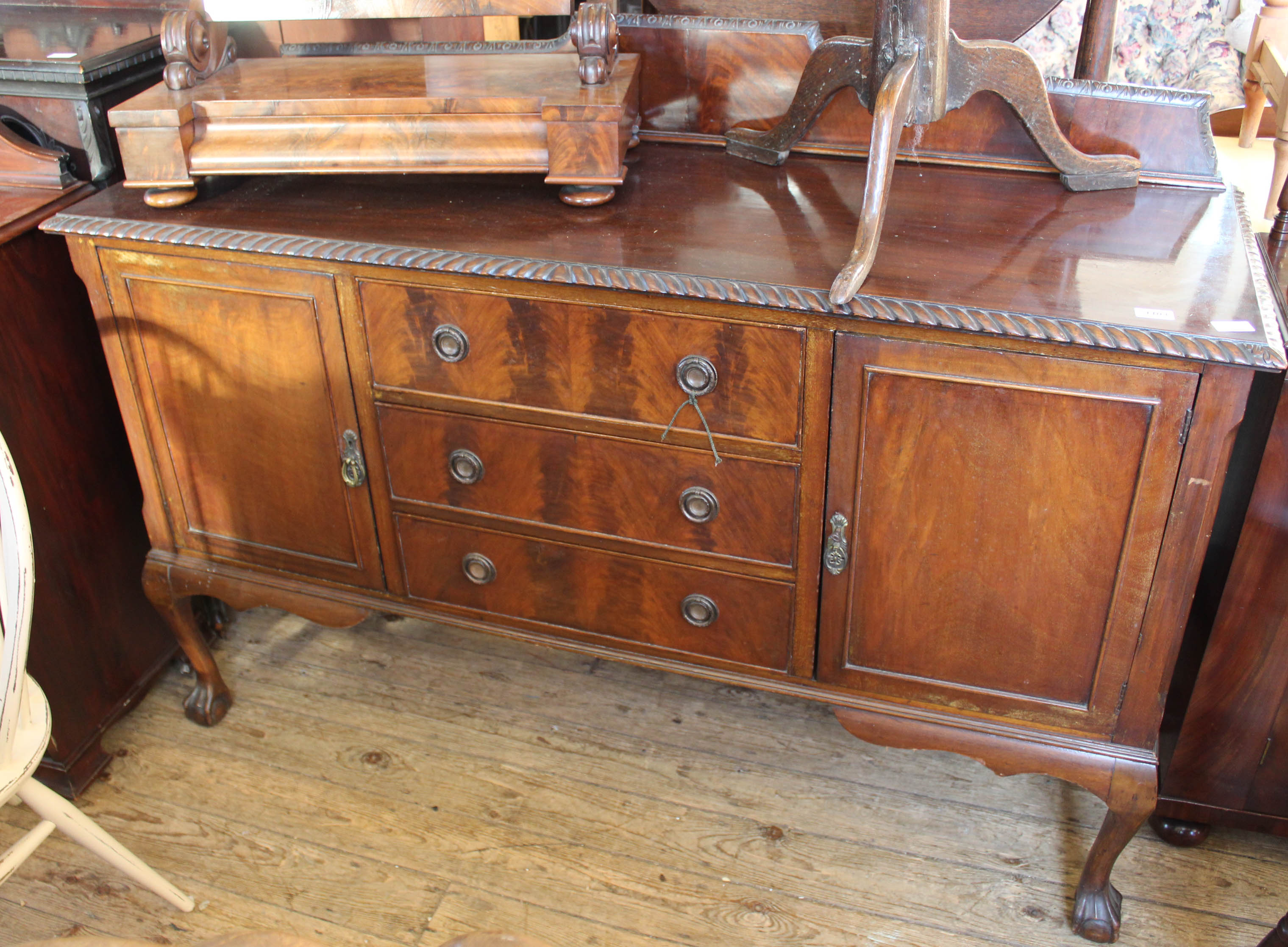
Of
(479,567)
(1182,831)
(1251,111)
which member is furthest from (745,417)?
(1251,111)

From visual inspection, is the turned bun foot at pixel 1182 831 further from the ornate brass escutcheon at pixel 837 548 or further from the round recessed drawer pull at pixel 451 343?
the round recessed drawer pull at pixel 451 343

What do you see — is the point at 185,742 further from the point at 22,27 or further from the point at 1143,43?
the point at 1143,43

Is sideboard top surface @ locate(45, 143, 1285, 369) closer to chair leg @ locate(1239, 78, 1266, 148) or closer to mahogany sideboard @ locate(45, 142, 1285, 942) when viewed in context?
mahogany sideboard @ locate(45, 142, 1285, 942)

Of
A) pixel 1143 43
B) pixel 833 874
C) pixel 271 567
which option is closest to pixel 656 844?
pixel 833 874

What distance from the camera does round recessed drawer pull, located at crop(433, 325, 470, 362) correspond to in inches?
65.5

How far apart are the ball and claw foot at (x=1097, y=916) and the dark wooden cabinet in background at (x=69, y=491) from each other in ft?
5.87

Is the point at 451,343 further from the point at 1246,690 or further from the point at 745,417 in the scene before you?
the point at 1246,690

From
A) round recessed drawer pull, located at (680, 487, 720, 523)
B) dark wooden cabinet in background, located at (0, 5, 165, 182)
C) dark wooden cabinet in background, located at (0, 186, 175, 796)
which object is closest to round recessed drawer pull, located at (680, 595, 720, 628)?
round recessed drawer pull, located at (680, 487, 720, 523)

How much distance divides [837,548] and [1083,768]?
0.49m

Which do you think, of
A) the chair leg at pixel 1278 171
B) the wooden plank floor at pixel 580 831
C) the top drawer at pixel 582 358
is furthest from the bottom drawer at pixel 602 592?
the chair leg at pixel 1278 171

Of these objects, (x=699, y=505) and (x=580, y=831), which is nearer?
(x=699, y=505)

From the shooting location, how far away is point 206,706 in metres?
2.21

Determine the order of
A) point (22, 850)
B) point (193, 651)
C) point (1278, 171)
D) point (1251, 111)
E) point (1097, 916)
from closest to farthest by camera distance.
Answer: point (22, 850)
point (1097, 916)
point (193, 651)
point (1278, 171)
point (1251, 111)

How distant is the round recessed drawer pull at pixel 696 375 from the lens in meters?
1.55
